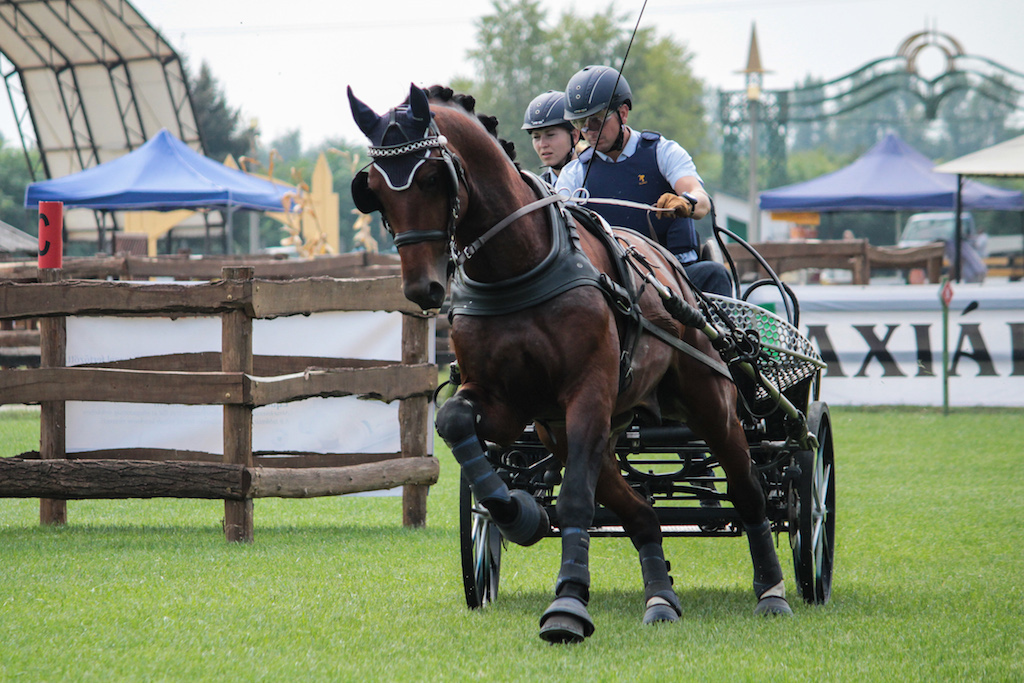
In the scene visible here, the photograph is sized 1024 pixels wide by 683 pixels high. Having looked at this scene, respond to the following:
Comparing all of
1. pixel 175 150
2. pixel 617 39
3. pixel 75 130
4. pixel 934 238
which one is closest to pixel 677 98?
pixel 617 39

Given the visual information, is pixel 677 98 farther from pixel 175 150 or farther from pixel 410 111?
pixel 410 111

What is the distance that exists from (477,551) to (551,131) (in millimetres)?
2416

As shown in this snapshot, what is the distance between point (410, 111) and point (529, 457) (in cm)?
236

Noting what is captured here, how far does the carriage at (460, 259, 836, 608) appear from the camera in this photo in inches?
208

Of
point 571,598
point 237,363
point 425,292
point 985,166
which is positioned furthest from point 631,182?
point 985,166

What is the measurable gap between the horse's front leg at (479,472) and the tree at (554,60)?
193 ft

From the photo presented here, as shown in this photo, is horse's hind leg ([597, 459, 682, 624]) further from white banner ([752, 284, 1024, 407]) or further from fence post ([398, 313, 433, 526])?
white banner ([752, 284, 1024, 407])

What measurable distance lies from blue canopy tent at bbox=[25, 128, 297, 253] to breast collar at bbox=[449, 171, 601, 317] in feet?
55.6

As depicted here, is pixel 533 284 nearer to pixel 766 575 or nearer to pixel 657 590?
pixel 657 590

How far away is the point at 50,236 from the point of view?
7508 millimetres

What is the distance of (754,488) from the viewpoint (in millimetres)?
5289

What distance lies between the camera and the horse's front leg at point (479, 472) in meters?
4.13

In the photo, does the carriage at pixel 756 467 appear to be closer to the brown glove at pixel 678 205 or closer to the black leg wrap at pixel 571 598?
the brown glove at pixel 678 205

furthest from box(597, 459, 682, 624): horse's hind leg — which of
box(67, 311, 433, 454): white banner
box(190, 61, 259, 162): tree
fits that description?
box(190, 61, 259, 162): tree
